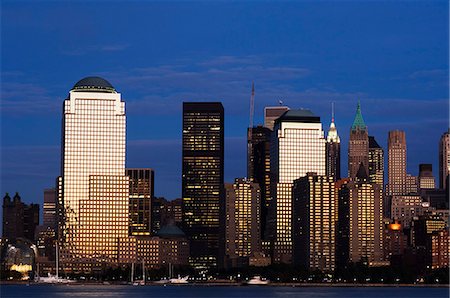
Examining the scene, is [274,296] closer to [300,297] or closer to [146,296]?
[300,297]

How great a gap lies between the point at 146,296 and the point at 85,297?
12469 mm

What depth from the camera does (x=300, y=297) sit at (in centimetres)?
18888

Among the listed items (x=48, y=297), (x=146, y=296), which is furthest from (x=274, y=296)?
(x=48, y=297)

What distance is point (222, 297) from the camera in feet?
621

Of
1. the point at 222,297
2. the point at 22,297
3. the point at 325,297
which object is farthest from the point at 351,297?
the point at 22,297

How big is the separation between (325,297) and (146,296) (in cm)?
2693

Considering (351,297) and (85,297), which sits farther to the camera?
(351,297)

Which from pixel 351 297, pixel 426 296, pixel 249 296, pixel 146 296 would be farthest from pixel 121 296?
pixel 426 296

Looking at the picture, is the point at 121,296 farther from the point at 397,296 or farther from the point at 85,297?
the point at 397,296

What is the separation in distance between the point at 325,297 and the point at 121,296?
99.8ft

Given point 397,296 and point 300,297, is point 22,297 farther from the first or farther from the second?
point 397,296

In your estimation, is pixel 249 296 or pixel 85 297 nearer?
pixel 85 297

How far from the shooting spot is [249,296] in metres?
195

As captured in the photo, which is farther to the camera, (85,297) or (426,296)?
(426,296)
